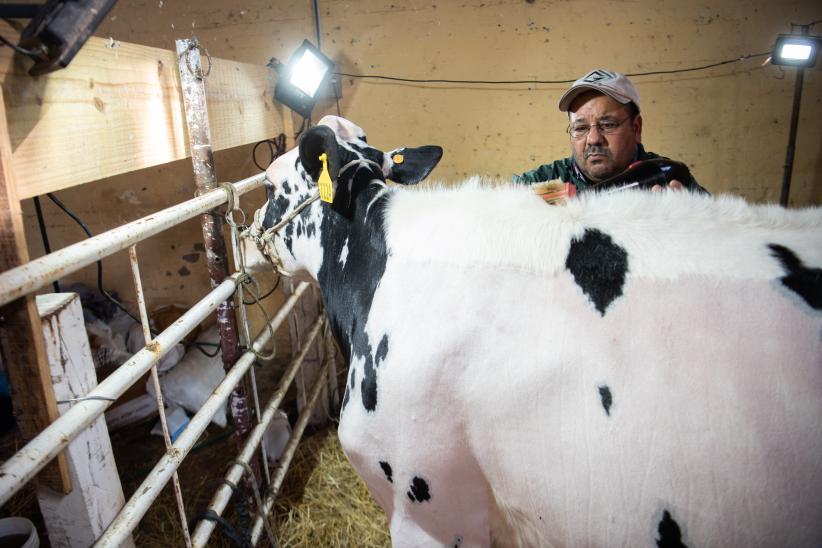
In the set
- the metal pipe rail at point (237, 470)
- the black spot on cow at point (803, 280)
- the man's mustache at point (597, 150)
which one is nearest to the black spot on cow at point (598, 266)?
the black spot on cow at point (803, 280)

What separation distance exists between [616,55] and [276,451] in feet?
12.2

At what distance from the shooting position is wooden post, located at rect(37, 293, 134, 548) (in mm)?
988

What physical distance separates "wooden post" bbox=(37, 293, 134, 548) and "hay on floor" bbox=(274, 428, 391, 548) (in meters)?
1.46

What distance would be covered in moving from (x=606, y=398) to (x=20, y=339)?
1.25 metres

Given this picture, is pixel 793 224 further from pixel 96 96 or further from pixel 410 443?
pixel 96 96

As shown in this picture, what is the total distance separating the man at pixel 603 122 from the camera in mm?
2191

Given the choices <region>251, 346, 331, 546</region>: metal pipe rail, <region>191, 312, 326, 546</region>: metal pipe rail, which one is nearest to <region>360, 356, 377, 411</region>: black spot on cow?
<region>191, 312, 326, 546</region>: metal pipe rail

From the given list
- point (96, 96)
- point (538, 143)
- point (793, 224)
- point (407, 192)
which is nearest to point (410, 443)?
point (407, 192)

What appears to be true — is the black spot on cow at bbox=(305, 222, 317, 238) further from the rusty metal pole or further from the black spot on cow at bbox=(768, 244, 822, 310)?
the black spot on cow at bbox=(768, 244, 822, 310)

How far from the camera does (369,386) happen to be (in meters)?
1.42

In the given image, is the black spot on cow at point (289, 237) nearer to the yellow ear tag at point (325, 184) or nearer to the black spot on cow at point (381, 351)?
the yellow ear tag at point (325, 184)

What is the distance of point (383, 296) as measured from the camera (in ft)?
4.75

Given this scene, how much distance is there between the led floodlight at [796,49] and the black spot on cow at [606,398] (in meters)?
3.45

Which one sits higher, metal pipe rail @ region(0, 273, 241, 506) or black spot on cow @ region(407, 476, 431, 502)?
metal pipe rail @ region(0, 273, 241, 506)
